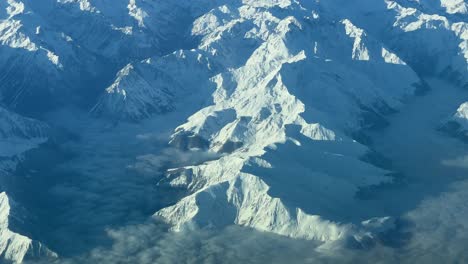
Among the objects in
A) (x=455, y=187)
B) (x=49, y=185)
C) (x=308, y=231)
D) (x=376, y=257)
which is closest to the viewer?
(x=376, y=257)

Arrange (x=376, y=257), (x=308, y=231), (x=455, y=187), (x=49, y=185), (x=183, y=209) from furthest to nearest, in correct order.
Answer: (x=49, y=185) → (x=455, y=187) → (x=183, y=209) → (x=308, y=231) → (x=376, y=257)

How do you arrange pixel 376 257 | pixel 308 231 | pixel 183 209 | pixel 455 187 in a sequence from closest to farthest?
pixel 376 257 → pixel 308 231 → pixel 183 209 → pixel 455 187

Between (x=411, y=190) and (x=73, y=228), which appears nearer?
(x=73, y=228)

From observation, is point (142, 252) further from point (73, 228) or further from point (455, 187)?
point (455, 187)

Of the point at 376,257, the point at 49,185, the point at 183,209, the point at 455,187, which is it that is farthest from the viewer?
the point at 49,185

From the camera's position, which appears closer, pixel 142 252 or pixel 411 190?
pixel 142 252

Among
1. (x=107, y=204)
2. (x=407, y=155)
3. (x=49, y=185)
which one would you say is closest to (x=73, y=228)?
(x=107, y=204)

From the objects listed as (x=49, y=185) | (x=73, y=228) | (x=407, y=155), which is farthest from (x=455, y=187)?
(x=49, y=185)

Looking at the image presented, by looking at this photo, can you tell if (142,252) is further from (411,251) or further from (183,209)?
(411,251)
